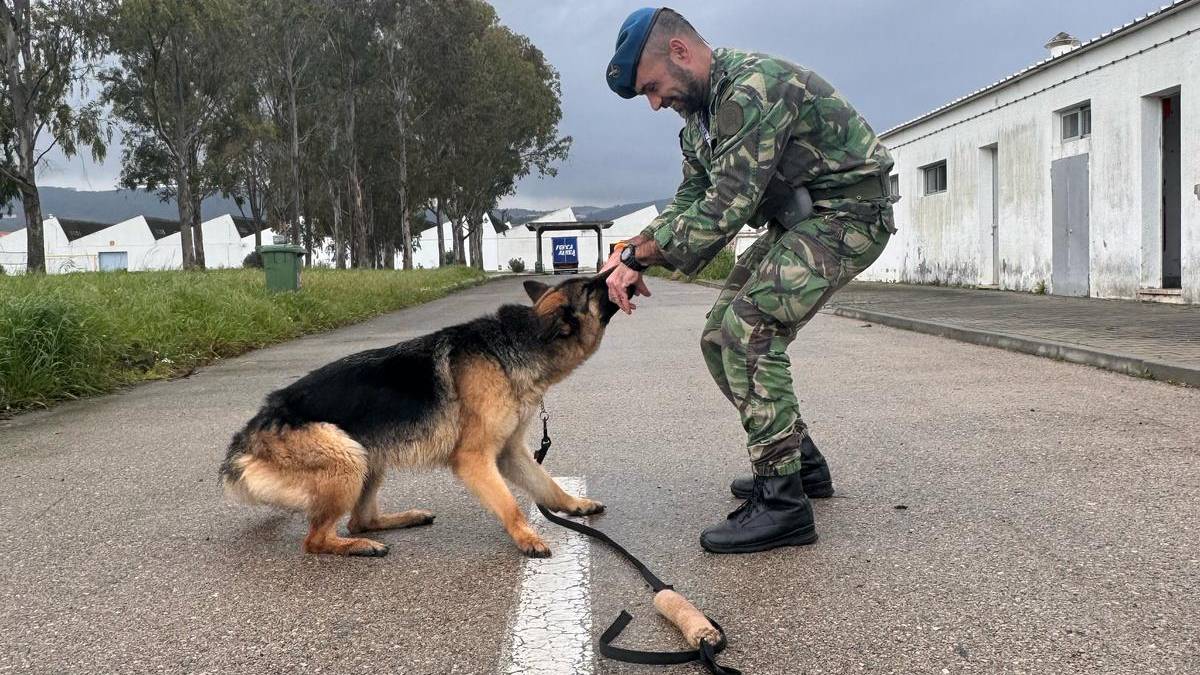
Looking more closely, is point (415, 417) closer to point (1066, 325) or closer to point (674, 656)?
point (674, 656)

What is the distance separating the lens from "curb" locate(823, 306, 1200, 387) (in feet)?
24.2

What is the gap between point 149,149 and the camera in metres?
50.5

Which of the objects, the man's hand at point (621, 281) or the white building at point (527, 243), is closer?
the man's hand at point (621, 281)

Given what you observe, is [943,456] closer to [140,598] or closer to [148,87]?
[140,598]

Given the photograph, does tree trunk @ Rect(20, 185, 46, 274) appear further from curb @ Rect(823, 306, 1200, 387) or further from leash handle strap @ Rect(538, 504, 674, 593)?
leash handle strap @ Rect(538, 504, 674, 593)

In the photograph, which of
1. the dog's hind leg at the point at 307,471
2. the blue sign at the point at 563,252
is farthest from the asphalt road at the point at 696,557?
the blue sign at the point at 563,252

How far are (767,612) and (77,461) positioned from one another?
4604 mm

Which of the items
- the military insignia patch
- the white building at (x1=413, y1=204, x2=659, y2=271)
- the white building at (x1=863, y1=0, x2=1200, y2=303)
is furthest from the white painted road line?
the white building at (x1=413, y1=204, x2=659, y2=271)

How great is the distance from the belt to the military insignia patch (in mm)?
517

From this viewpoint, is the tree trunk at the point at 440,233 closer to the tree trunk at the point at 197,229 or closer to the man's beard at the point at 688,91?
the tree trunk at the point at 197,229

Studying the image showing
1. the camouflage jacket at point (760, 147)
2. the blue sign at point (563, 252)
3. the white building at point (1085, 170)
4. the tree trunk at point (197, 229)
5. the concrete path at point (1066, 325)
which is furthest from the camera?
the blue sign at point (563, 252)

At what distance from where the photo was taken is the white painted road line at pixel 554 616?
2.64m

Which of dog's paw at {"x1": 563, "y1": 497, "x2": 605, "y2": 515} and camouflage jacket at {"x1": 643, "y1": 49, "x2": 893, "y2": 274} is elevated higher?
camouflage jacket at {"x1": 643, "y1": 49, "x2": 893, "y2": 274}

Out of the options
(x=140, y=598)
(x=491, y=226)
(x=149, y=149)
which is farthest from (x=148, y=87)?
(x=491, y=226)
